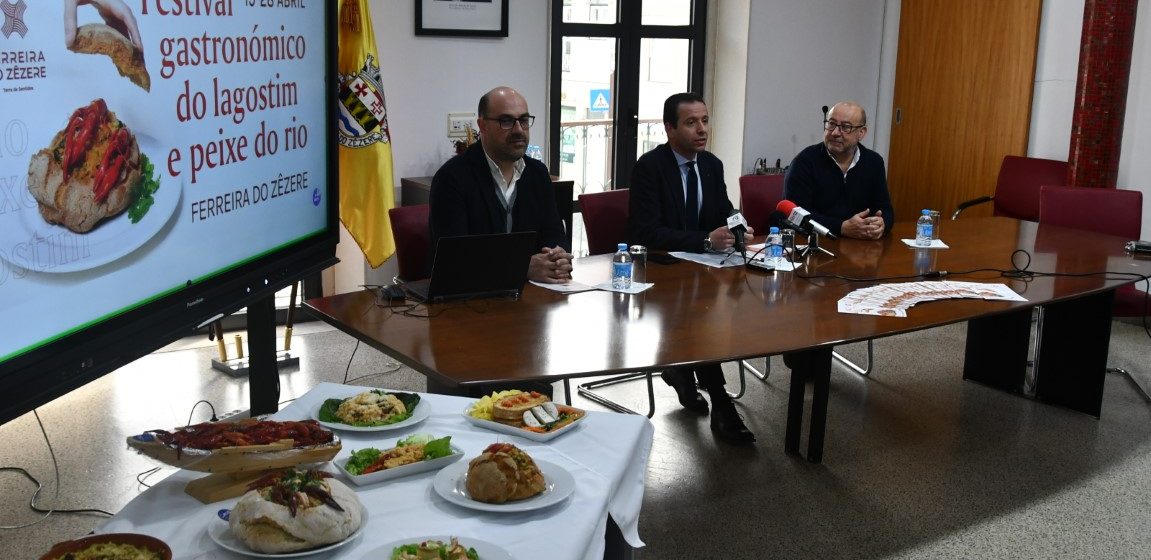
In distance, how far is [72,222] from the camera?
6.24 feet

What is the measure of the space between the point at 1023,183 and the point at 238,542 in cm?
586

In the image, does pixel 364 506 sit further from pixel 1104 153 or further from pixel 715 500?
pixel 1104 153

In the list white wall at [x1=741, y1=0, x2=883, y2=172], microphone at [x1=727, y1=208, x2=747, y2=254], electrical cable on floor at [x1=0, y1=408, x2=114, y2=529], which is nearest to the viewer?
electrical cable on floor at [x1=0, y1=408, x2=114, y2=529]

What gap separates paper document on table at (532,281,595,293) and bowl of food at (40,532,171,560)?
2080 millimetres

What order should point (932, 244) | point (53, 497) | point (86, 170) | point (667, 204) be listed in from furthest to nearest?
point (932, 244) < point (667, 204) < point (53, 497) < point (86, 170)

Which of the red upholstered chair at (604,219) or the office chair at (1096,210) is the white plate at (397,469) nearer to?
the red upholstered chair at (604,219)

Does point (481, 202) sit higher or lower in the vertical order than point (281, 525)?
higher

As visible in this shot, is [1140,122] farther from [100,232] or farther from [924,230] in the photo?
[100,232]

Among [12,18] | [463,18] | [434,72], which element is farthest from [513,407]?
[463,18]

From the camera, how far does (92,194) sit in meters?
1.94

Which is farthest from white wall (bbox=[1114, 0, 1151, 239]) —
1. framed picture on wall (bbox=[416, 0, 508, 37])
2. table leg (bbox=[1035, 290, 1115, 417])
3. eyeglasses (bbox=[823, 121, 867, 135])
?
framed picture on wall (bbox=[416, 0, 508, 37])

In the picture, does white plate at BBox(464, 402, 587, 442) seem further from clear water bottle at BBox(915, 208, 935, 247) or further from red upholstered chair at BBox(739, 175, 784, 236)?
red upholstered chair at BBox(739, 175, 784, 236)

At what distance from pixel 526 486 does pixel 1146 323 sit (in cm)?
541

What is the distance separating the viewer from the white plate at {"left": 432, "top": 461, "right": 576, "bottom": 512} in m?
1.83
